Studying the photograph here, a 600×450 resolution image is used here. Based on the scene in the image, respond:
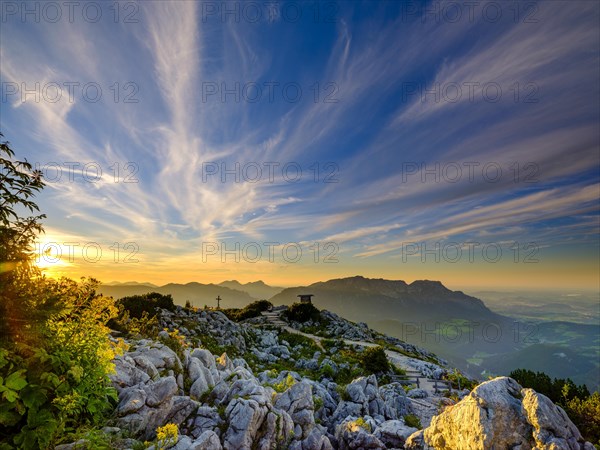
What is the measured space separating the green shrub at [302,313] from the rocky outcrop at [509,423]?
4365cm

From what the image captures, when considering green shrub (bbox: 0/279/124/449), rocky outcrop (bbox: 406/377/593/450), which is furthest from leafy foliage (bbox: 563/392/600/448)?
green shrub (bbox: 0/279/124/449)

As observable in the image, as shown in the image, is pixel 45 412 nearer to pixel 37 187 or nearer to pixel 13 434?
pixel 13 434

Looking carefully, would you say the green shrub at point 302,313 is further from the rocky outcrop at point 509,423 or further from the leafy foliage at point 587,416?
the rocky outcrop at point 509,423

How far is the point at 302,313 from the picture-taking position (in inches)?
2050

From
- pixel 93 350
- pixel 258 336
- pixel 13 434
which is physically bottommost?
pixel 258 336

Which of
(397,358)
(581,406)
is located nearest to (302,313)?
(397,358)

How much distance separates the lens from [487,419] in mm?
8203

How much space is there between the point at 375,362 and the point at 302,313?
2459cm

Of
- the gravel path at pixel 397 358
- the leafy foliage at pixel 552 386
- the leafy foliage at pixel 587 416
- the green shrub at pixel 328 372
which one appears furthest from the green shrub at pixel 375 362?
the leafy foliage at pixel 587 416

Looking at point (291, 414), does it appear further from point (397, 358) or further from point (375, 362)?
point (397, 358)

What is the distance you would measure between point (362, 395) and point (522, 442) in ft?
35.7

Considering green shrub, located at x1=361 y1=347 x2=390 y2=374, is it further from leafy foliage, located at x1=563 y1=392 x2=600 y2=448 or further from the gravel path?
leafy foliage, located at x1=563 y1=392 x2=600 y2=448

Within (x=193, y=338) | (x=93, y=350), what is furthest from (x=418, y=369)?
(x=93, y=350)

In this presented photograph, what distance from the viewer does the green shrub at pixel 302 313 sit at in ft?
169
